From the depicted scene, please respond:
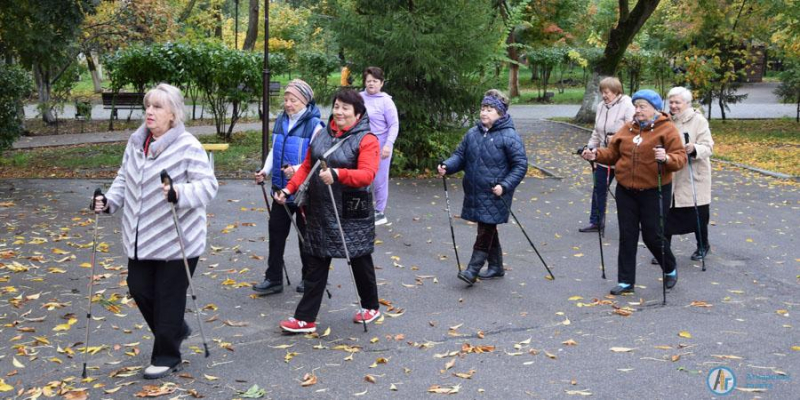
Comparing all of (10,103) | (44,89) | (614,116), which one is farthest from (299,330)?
(44,89)

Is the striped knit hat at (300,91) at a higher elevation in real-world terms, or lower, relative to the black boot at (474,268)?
higher

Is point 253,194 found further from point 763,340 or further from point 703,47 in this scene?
point 703,47

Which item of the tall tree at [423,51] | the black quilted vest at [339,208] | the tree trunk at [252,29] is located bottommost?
the black quilted vest at [339,208]

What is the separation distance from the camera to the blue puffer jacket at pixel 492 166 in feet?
24.9

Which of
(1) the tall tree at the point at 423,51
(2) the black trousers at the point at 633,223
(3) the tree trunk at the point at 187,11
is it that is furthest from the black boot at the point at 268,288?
(3) the tree trunk at the point at 187,11

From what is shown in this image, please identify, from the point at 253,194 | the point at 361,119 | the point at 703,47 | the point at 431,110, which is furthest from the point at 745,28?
the point at 361,119

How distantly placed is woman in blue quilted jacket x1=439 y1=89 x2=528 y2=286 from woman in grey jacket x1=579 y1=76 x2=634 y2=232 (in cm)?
235

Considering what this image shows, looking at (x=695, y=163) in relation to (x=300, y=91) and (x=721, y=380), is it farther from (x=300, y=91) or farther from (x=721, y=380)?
(x=300, y=91)

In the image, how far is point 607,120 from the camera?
10031 mm

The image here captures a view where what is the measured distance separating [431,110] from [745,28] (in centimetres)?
1420

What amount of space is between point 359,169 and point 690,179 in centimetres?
418

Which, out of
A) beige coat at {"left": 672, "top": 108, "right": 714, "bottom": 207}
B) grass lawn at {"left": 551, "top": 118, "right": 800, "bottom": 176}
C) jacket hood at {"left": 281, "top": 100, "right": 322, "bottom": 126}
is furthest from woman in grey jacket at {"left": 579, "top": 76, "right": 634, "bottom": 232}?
grass lawn at {"left": 551, "top": 118, "right": 800, "bottom": 176}

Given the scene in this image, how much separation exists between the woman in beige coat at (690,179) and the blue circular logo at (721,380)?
124 inches

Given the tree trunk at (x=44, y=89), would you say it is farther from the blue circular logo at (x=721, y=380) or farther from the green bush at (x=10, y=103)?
the blue circular logo at (x=721, y=380)
